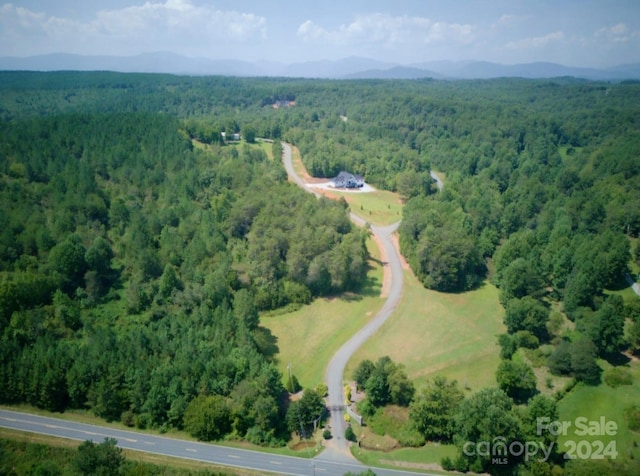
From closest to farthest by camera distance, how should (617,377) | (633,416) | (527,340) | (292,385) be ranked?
(633,416) → (617,377) → (292,385) → (527,340)

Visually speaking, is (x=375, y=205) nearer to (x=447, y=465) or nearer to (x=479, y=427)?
(x=479, y=427)

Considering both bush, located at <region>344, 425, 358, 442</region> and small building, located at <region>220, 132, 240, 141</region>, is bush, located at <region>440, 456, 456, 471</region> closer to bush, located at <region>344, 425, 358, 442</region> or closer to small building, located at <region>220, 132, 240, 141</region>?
bush, located at <region>344, 425, 358, 442</region>

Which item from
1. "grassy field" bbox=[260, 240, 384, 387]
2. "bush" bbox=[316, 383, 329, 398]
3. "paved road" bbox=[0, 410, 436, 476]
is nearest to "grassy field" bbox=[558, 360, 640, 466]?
"paved road" bbox=[0, 410, 436, 476]

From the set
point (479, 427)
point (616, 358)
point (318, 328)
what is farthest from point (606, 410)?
point (318, 328)

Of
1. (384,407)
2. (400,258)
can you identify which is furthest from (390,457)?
(400,258)

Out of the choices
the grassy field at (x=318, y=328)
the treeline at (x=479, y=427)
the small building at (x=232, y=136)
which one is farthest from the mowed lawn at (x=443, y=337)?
the small building at (x=232, y=136)

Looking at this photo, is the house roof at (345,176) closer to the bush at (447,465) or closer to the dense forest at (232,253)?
the dense forest at (232,253)

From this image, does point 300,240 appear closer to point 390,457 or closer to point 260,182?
point 260,182
